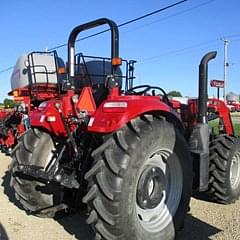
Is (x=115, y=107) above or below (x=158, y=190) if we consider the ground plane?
above

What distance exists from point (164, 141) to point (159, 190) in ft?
2.09

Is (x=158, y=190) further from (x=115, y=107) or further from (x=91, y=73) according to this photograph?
(x=91, y=73)

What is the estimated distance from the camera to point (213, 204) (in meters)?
6.50

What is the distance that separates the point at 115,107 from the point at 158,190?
46.3 inches

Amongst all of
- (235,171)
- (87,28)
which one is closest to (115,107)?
(87,28)

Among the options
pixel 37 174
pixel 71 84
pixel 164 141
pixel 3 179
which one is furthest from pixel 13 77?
pixel 164 141

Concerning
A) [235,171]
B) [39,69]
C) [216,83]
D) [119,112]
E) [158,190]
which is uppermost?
[39,69]

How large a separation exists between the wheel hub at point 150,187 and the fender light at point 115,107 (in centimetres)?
78

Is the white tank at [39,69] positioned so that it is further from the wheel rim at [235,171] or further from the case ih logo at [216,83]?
the wheel rim at [235,171]

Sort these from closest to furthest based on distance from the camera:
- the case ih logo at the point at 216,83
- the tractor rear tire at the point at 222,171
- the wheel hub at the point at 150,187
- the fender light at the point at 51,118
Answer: the wheel hub at the point at 150,187, the fender light at the point at 51,118, the tractor rear tire at the point at 222,171, the case ih logo at the point at 216,83

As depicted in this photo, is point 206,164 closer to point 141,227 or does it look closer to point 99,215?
point 141,227

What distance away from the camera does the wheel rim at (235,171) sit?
679 centimetres

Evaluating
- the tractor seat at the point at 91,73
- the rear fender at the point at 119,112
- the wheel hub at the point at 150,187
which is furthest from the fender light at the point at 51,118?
the wheel hub at the point at 150,187

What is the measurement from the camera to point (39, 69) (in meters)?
10.4
